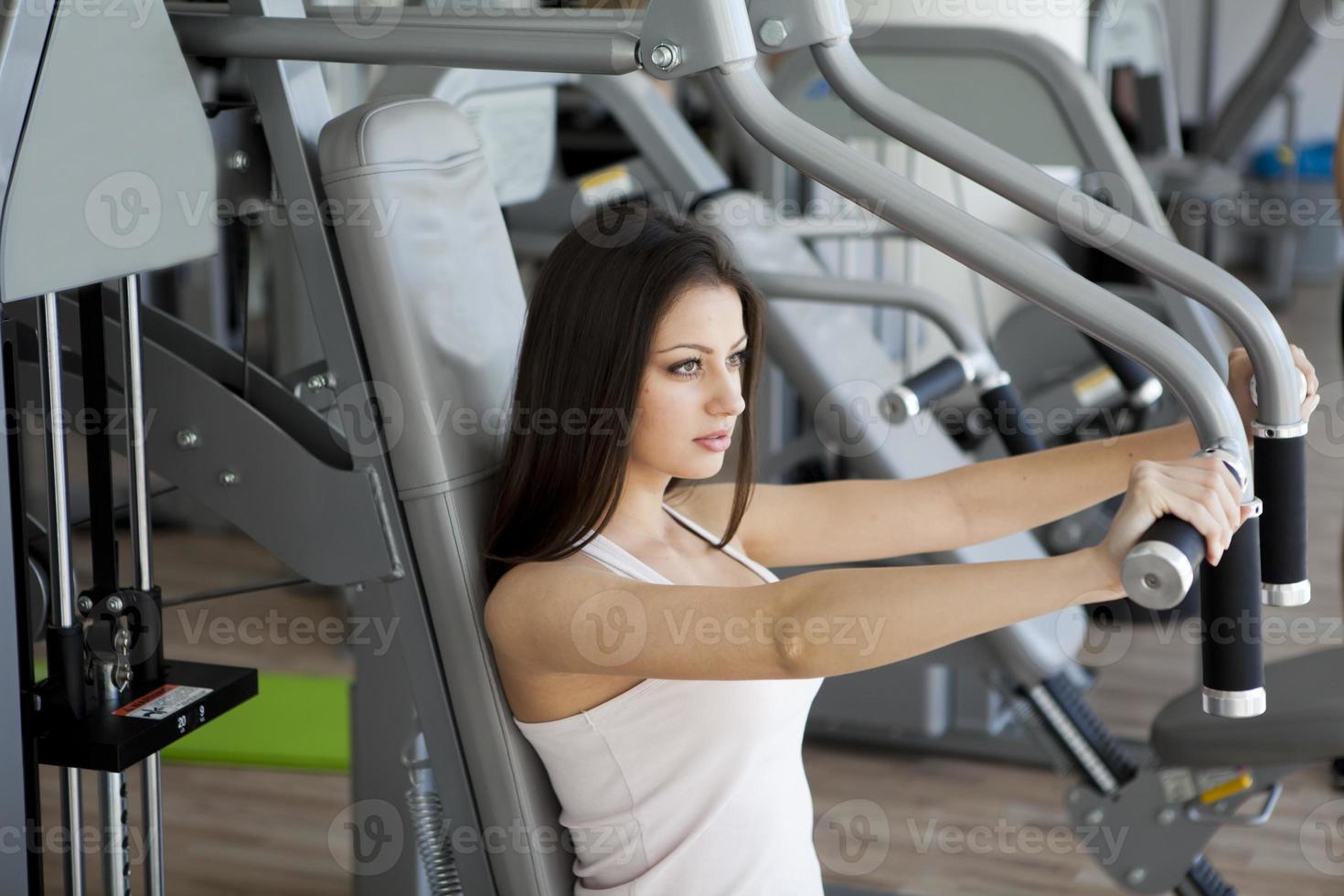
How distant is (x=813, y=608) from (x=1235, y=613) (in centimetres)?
32

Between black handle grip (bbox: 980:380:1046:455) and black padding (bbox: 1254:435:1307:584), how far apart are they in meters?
0.90

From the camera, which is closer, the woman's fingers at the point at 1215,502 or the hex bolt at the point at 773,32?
the woman's fingers at the point at 1215,502

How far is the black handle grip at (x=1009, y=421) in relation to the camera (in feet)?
6.91

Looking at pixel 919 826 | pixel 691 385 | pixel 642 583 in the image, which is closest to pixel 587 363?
pixel 691 385

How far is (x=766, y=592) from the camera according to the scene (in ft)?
4.03

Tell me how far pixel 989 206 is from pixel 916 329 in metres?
0.81

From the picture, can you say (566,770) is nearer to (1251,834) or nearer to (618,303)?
(618,303)

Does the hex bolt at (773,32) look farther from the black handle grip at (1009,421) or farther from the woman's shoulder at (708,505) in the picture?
the black handle grip at (1009,421)

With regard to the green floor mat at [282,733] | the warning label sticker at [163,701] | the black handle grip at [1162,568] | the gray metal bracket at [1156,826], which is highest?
the black handle grip at [1162,568]

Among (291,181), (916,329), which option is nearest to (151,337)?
(291,181)

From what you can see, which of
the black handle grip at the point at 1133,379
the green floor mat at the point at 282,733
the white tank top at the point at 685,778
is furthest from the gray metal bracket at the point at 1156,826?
the green floor mat at the point at 282,733

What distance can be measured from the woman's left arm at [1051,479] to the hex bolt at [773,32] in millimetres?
514

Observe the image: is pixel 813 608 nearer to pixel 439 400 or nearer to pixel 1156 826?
pixel 439 400

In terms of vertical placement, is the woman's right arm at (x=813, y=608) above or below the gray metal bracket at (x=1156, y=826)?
above
